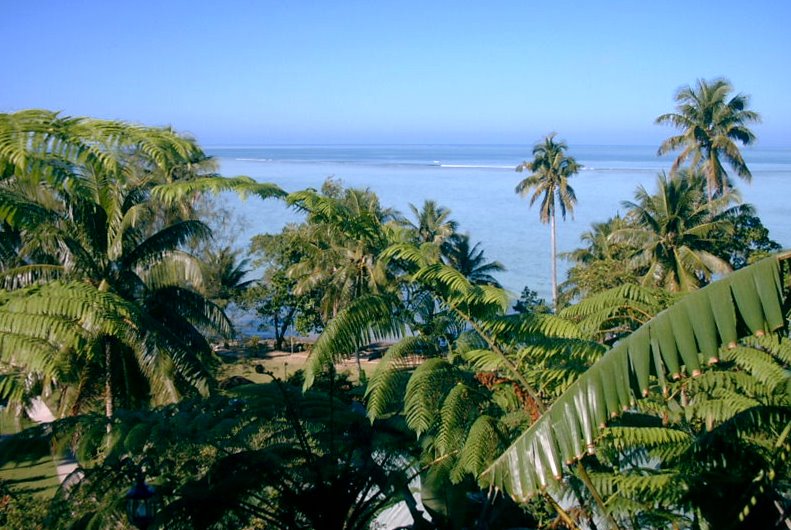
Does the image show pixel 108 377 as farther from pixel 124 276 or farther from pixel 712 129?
pixel 712 129

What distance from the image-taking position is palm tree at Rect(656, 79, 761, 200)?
33.4 meters

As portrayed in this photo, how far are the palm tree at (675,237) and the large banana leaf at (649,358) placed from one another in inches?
823

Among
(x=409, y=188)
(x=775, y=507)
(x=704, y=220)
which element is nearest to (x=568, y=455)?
(x=775, y=507)

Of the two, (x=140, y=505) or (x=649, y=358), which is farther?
(x=140, y=505)

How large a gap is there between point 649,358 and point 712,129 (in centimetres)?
3448

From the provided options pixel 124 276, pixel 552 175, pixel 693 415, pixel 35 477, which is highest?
pixel 552 175

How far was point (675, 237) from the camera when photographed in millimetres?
24000

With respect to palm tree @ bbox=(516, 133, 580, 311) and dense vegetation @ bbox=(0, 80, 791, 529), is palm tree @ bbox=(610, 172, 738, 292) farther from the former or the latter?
dense vegetation @ bbox=(0, 80, 791, 529)

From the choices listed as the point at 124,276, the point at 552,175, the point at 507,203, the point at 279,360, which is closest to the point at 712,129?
the point at 552,175

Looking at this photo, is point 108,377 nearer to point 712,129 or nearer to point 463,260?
point 463,260

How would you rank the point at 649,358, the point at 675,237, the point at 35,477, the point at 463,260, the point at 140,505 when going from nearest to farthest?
1. the point at 649,358
2. the point at 140,505
3. the point at 35,477
4. the point at 675,237
5. the point at 463,260

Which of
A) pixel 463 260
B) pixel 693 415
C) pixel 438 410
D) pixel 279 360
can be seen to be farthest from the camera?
pixel 463 260

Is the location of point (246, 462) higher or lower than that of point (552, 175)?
lower

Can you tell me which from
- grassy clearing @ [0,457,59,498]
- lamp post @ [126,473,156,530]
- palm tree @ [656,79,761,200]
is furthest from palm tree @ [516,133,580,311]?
lamp post @ [126,473,156,530]
